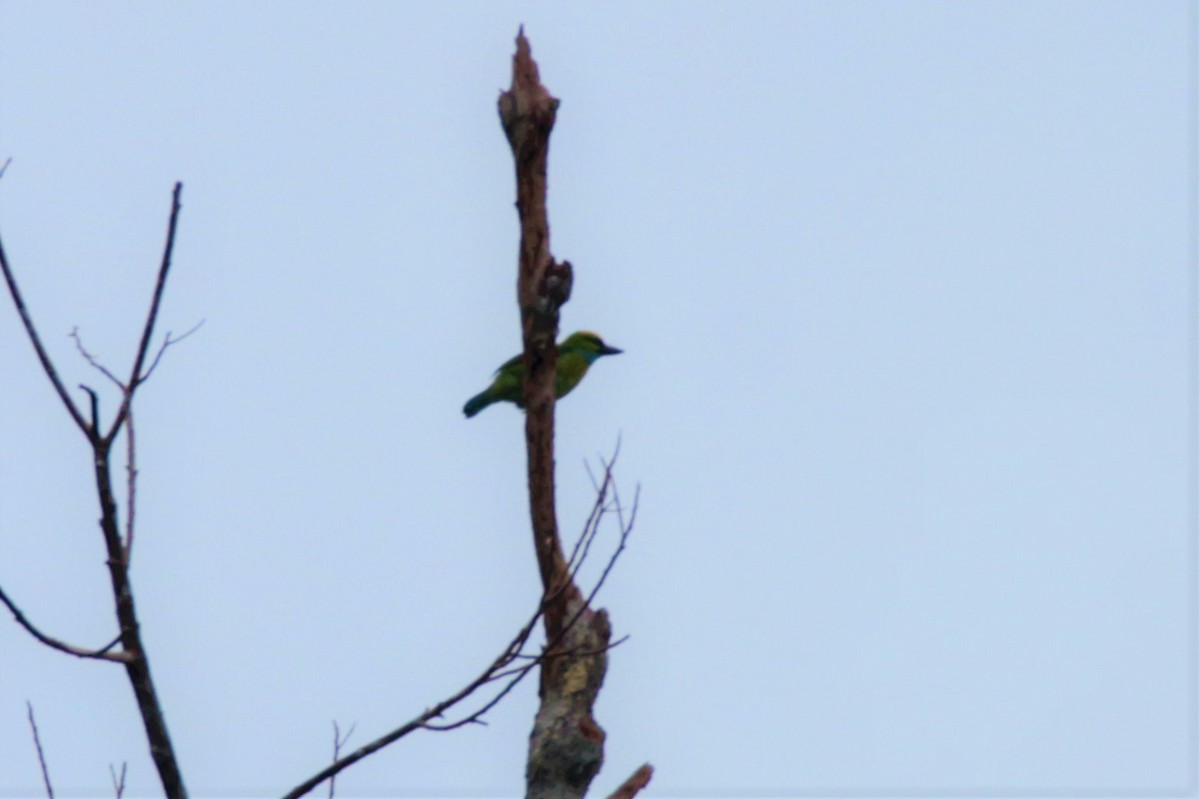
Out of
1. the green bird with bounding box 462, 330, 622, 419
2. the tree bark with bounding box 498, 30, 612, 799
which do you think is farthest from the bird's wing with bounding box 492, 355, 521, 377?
the tree bark with bounding box 498, 30, 612, 799

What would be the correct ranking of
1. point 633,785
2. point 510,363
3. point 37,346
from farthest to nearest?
point 510,363 → point 633,785 → point 37,346

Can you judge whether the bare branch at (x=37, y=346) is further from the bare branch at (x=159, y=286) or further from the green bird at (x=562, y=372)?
the green bird at (x=562, y=372)

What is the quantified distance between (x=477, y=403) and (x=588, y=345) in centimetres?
90

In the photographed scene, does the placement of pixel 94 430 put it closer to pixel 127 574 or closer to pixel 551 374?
pixel 127 574

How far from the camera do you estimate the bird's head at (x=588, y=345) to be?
890 cm

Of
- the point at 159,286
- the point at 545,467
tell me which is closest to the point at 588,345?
the point at 545,467

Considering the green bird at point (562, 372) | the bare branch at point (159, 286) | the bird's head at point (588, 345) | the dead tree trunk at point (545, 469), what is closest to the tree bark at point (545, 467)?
the dead tree trunk at point (545, 469)

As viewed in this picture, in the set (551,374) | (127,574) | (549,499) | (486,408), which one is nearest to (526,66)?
(551,374)

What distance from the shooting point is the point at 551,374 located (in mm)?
4289

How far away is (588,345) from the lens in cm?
901

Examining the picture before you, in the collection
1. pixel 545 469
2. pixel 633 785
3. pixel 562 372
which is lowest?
pixel 633 785

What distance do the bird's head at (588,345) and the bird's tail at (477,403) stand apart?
70 cm

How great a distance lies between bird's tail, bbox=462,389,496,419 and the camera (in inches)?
330

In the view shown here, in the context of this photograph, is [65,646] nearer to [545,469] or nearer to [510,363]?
[545,469]
